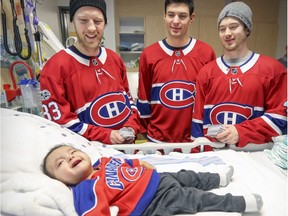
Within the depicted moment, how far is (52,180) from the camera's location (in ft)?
2.68

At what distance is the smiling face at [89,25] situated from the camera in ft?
4.22

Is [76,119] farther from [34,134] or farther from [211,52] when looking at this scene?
[211,52]

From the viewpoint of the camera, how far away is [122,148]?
132 cm

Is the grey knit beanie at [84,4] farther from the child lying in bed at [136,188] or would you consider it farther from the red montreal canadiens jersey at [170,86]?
the child lying in bed at [136,188]

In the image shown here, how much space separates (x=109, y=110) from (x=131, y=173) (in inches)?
21.2

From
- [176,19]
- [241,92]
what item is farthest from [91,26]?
[241,92]

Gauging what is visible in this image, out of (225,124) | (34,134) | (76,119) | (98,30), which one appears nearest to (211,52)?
(225,124)

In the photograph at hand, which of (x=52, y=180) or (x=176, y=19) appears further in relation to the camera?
(x=176, y=19)

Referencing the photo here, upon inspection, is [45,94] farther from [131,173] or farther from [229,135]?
[229,135]

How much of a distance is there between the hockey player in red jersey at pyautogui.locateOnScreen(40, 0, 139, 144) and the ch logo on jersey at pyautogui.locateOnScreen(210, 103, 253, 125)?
50 centimetres

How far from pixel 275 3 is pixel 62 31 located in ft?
13.3

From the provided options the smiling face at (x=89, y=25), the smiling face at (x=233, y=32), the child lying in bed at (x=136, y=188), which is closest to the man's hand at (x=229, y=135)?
the child lying in bed at (x=136, y=188)

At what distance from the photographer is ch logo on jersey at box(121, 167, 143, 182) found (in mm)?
913

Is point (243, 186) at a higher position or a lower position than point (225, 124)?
lower
